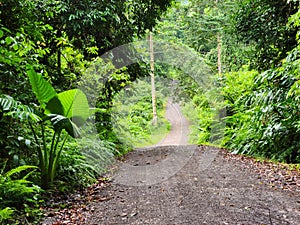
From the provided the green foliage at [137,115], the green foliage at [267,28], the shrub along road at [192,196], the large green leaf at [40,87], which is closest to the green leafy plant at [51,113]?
the large green leaf at [40,87]

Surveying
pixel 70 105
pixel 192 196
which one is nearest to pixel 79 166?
pixel 70 105

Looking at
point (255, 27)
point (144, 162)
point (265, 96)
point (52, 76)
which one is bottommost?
point (144, 162)

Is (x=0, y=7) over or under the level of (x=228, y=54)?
under

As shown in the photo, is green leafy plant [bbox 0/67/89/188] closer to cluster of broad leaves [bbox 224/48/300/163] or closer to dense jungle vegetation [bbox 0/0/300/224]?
dense jungle vegetation [bbox 0/0/300/224]

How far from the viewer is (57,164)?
342 cm

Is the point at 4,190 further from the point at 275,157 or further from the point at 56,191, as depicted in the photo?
the point at 275,157

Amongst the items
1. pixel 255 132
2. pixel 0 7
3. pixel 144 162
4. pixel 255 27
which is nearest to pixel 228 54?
pixel 255 27

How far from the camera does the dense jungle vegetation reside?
10.0 feet

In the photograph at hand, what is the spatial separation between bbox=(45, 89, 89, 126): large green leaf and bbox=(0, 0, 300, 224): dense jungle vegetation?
0.5 inches

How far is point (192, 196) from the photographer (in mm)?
2932

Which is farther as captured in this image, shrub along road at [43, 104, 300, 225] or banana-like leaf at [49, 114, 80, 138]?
banana-like leaf at [49, 114, 80, 138]

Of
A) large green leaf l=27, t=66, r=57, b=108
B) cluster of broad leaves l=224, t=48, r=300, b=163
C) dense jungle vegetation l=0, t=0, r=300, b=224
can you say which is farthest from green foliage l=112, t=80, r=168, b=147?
large green leaf l=27, t=66, r=57, b=108

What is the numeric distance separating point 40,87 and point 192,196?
6.83 feet

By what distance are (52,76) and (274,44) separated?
16.0ft
